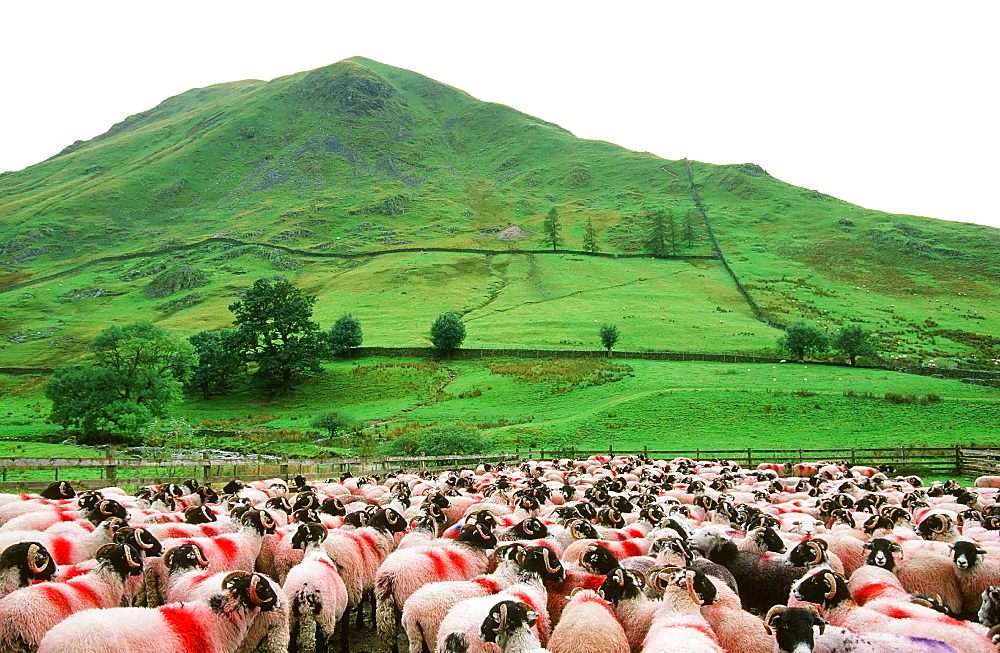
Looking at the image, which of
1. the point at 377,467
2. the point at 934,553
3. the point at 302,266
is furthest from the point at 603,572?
the point at 302,266

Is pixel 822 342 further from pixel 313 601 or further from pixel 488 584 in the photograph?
pixel 313 601

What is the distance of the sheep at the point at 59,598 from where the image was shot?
676 centimetres

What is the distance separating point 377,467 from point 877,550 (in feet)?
73.4

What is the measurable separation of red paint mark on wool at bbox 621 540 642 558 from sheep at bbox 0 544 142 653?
779cm

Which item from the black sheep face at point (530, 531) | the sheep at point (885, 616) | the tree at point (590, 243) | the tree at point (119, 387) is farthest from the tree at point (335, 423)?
the tree at point (590, 243)

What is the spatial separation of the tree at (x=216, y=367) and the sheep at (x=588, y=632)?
216 feet

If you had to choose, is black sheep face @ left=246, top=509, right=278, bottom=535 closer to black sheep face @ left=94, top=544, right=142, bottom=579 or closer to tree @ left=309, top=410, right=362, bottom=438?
black sheep face @ left=94, top=544, right=142, bottom=579

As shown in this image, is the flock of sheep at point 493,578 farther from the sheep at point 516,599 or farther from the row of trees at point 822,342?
the row of trees at point 822,342

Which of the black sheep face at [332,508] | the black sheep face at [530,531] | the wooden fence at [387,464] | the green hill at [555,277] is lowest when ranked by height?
the wooden fence at [387,464]

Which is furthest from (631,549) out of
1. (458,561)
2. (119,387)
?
(119,387)

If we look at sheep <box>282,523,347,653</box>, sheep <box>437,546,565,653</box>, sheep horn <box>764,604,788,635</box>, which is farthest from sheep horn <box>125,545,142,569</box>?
sheep horn <box>764,604,788,635</box>

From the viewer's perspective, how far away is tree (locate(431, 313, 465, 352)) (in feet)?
233

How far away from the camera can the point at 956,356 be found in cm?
6900

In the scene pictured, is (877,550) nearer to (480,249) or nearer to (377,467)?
(377,467)
